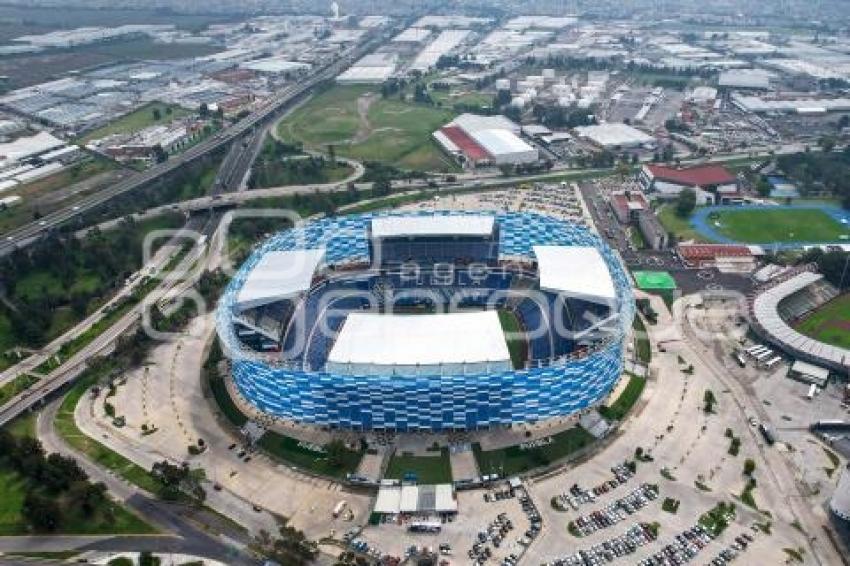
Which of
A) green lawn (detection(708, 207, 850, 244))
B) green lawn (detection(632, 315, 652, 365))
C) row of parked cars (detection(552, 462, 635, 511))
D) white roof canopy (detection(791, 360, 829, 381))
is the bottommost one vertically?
row of parked cars (detection(552, 462, 635, 511))

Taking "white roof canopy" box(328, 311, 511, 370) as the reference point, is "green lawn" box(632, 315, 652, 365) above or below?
below

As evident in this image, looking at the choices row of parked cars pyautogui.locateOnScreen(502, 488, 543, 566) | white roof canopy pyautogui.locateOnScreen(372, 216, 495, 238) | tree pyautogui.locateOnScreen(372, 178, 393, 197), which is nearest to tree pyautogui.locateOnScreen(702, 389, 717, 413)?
row of parked cars pyautogui.locateOnScreen(502, 488, 543, 566)

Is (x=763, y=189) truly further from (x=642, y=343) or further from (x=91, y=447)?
(x=91, y=447)

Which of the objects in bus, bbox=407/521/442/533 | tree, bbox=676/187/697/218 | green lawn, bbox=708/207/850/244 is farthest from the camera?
tree, bbox=676/187/697/218

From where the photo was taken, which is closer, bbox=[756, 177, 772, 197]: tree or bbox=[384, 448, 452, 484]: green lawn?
bbox=[384, 448, 452, 484]: green lawn

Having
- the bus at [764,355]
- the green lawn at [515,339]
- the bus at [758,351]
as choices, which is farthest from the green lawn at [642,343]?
the green lawn at [515,339]

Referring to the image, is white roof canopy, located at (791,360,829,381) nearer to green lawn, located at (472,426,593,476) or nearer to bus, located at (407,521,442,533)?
green lawn, located at (472,426,593,476)
